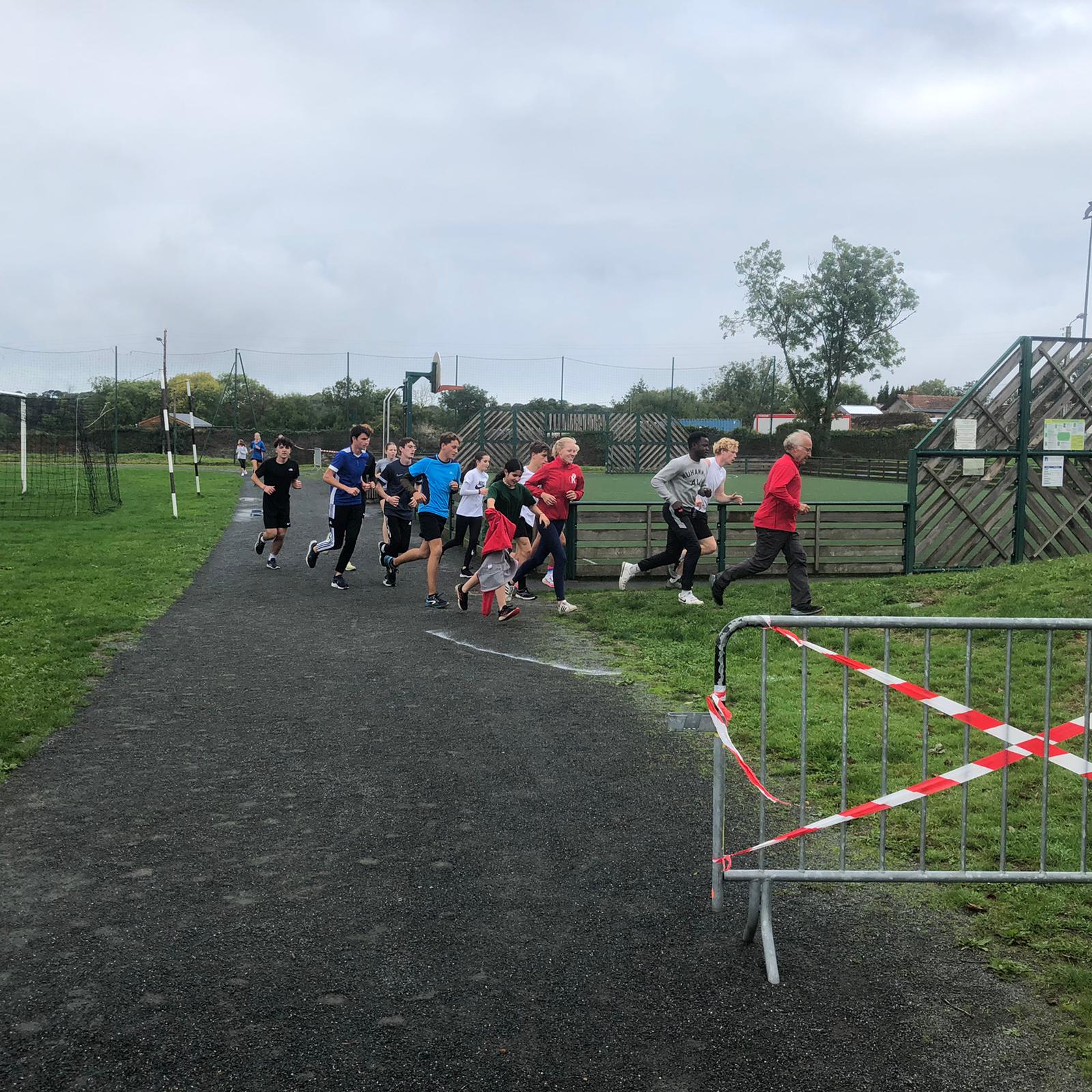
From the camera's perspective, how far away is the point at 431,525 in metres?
12.5

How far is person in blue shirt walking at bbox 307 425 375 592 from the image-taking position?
13.9m

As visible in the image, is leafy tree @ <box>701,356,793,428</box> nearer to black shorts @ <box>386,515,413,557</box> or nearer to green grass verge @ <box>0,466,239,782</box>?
green grass verge @ <box>0,466,239,782</box>

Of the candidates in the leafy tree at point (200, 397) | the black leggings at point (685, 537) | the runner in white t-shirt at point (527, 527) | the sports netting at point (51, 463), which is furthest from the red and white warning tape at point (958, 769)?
the leafy tree at point (200, 397)

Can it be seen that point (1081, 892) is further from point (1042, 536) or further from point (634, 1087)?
point (1042, 536)

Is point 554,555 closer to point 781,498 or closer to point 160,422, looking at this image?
point 781,498

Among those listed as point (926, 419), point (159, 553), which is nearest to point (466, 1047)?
point (159, 553)

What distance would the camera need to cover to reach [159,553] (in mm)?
17031

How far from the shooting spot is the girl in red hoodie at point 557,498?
471 inches

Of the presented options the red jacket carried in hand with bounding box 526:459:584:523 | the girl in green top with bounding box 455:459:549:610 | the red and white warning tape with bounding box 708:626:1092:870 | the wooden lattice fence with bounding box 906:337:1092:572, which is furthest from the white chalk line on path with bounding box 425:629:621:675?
the wooden lattice fence with bounding box 906:337:1092:572

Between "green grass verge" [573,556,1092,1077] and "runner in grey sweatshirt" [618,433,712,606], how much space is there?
416 millimetres

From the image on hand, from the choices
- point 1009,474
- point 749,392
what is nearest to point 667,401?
point 749,392

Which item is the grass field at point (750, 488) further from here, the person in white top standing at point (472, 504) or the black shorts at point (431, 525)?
the black shorts at point (431, 525)

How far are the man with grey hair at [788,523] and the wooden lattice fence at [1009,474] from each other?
4.11 m

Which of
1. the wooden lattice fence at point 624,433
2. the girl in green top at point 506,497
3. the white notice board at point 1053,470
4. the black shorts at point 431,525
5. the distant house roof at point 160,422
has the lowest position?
the black shorts at point 431,525
